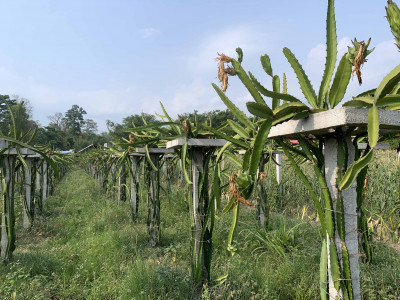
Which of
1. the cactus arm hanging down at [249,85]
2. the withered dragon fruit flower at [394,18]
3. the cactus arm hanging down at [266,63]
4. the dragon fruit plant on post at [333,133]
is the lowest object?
the dragon fruit plant on post at [333,133]

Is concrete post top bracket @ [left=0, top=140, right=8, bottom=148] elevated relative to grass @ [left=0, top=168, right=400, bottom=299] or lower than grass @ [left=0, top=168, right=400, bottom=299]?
elevated

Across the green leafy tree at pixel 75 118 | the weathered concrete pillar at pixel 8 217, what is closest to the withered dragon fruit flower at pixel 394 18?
the weathered concrete pillar at pixel 8 217

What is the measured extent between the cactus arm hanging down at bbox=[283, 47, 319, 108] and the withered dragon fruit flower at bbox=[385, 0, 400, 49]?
36 cm

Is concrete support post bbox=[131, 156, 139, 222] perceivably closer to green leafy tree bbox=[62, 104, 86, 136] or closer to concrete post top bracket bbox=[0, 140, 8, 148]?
concrete post top bracket bbox=[0, 140, 8, 148]

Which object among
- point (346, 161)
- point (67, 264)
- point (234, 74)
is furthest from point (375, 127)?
point (67, 264)

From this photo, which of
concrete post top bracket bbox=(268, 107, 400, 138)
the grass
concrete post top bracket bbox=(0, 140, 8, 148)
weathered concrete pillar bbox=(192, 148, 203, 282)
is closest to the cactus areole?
concrete post top bracket bbox=(268, 107, 400, 138)

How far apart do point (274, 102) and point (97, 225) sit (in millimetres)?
4033

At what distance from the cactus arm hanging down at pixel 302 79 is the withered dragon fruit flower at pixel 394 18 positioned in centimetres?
36

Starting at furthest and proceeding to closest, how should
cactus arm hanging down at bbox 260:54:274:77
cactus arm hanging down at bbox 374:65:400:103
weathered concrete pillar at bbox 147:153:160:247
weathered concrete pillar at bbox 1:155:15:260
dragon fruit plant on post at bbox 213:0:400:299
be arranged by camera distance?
weathered concrete pillar at bbox 147:153:160:247 < weathered concrete pillar at bbox 1:155:15:260 < cactus arm hanging down at bbox 260:54:274:77 < dragon fruit plant on post at bbox 213:0:400:299 < cactus arm hanging down at bbox 374:65:400:103

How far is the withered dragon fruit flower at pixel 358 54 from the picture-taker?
920 mm

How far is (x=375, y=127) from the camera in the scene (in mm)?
804

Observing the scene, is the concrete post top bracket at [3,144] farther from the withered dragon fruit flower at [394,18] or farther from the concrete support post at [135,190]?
the withered dragon fruit flower at [394,18]

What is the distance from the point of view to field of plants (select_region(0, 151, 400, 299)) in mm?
2262

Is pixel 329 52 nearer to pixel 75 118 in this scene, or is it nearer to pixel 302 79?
pixel 302 79
